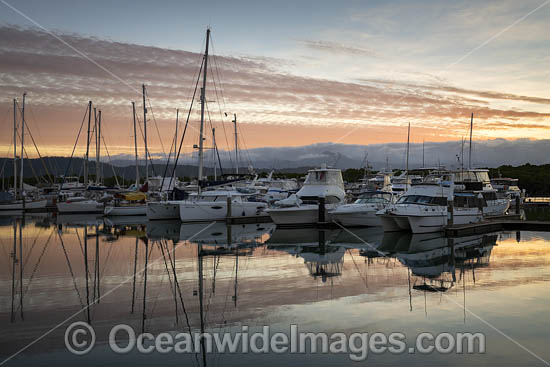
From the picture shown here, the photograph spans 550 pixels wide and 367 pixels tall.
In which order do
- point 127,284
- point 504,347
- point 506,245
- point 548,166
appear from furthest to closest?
point 548,166, point 506,245, point 127,284, point 504,347

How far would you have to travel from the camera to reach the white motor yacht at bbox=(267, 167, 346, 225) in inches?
1334

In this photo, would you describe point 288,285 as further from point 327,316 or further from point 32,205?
point 32,205

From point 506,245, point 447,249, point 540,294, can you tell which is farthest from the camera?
point 506,245

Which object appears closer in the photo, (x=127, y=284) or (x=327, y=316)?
(x=327, y=316)

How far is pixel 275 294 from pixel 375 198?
20879 mm

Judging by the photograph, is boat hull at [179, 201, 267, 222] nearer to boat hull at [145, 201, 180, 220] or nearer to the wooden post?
boat hull at [145, 201, 180, 220]

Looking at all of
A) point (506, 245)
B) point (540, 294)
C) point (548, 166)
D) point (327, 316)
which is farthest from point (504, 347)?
point (548, 166)

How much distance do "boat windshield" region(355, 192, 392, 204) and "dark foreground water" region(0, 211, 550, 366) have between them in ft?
23.9

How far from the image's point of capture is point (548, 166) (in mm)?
122375

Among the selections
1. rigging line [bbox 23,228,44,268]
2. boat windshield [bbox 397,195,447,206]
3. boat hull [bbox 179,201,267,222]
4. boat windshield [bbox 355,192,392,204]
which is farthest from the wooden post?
rigging line [bbox 23,228,44,268]

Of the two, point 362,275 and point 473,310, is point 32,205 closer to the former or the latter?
point 362,275

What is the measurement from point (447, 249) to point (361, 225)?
985 cm

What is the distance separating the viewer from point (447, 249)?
930 inches

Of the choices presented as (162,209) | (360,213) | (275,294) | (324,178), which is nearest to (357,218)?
(360,213)
